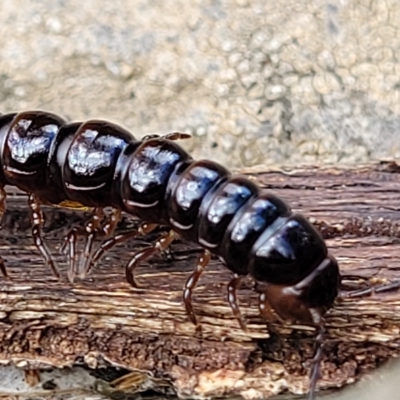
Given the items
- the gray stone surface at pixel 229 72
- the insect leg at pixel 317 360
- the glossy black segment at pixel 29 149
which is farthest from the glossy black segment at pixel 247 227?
the gray stone surface at pixel 229 72

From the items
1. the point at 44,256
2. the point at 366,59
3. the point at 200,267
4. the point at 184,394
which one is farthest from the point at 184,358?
the point at 366,59

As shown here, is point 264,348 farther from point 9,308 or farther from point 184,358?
point 9,308

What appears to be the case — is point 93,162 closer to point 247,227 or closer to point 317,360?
point 247,227

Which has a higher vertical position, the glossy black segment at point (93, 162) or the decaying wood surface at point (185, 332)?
the glossy black segment at point (93, 162)

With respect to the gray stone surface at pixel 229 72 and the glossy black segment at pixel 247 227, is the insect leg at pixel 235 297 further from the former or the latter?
the gray stone surface at pixel 229 72

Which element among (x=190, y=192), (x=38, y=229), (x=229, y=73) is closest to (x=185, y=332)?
(x=190, y=192)

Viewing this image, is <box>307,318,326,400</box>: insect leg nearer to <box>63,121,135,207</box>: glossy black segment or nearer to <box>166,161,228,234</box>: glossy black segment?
<box>166,161,228,234</box>: glossy black segment
